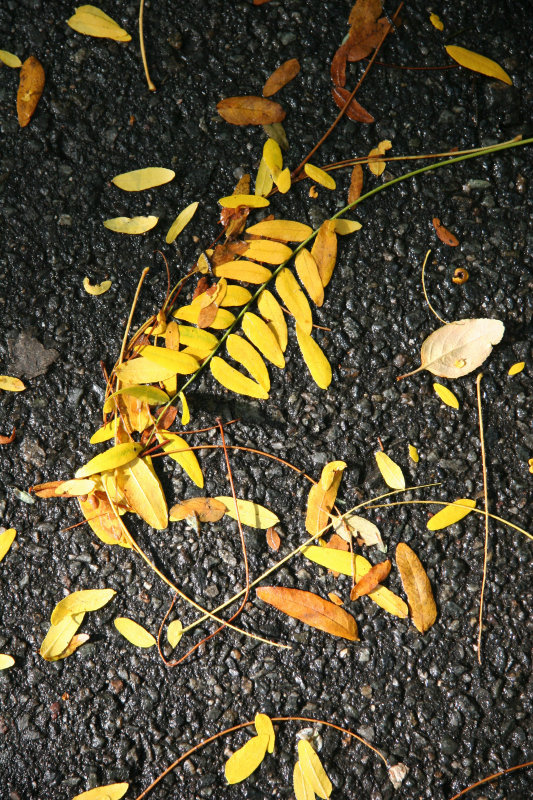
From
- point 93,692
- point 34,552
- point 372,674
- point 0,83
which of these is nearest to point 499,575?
point 372,674

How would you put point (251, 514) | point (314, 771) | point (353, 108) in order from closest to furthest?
point (314, 771) < point (251, 514) < point (353, 108)

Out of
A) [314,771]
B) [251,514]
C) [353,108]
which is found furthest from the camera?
[353,108]

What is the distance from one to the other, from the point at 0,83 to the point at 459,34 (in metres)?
1.38

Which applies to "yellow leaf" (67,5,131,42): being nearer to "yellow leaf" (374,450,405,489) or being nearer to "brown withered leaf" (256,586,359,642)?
"yellow leaf" (374,450,405,489)

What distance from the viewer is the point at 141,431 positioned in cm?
176

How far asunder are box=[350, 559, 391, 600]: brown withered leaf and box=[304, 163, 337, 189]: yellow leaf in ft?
3.65

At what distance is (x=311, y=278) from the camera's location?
178 cm

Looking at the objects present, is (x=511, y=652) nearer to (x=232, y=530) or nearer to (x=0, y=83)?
(x=232, y=530)

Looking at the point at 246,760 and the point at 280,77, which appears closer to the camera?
the point at 246,760

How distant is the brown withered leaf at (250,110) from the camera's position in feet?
5.97

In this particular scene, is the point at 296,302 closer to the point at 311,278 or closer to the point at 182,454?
the point at 311,278

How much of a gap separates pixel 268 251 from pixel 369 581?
0.98 meters

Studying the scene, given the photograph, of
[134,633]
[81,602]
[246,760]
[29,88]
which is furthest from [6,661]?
[29,88]

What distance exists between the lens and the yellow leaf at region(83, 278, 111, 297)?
1780 millimetres
